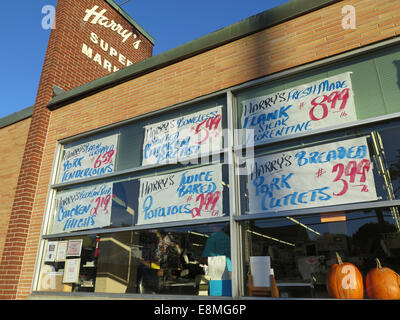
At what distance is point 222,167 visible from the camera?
4852 millimetres

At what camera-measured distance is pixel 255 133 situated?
188 inches

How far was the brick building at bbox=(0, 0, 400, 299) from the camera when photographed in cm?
Answer: 394

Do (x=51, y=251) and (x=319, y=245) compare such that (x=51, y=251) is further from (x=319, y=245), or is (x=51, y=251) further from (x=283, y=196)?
(x=319, y=245)

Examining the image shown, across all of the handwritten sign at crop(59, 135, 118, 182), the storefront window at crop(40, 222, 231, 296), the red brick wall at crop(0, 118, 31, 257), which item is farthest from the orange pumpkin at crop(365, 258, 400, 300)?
the red brick wall at crop(0, 118, 31, 257)

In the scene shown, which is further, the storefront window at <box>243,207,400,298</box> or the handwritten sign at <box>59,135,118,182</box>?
the handwritten sign at <box>59,135,118,182</box>

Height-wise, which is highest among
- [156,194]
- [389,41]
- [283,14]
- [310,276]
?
[283,14]

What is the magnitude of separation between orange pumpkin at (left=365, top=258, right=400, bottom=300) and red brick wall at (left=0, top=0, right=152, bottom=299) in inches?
225

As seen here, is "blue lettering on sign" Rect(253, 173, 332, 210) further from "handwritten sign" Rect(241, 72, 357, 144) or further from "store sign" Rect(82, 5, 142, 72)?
"store sign" Rect(82, 5, 142, 72)

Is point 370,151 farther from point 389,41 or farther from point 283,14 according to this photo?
point 283,14

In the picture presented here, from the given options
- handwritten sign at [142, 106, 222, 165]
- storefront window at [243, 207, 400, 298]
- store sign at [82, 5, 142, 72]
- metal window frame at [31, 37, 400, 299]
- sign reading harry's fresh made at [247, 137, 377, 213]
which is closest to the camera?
storefront window at [243, 207, 400, 298]

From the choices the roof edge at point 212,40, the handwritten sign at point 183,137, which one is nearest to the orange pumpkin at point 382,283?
the handwritten sign at point 183,137

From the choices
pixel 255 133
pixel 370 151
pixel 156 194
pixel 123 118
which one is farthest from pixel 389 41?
pixel 123 118

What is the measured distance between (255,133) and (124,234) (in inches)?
106

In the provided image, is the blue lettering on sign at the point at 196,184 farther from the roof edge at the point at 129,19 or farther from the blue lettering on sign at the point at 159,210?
the roof edge at the point at 129,19
